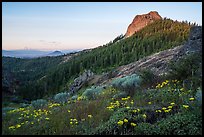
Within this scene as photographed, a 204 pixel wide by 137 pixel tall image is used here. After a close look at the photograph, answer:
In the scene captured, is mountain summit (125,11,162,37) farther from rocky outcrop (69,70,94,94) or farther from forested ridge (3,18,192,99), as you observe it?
rocky outcrop (69,70,94,94)

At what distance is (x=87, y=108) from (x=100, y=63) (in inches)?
2809

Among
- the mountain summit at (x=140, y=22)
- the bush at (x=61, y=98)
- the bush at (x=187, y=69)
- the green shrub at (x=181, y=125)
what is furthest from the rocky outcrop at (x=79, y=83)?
the mountain summit at (x=140, y=22)

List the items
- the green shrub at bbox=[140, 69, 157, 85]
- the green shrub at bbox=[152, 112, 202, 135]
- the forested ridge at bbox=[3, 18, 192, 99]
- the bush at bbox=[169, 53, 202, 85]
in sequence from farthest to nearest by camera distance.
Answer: the forested ridge at bbox=[3, 18, 192, 99]
the green shrub at bbox=[140, 69, 157, 85]
the bush at bbox=[169, 53, 202, 85]
the green shrub at bbox=[152, 112, 202, 135]

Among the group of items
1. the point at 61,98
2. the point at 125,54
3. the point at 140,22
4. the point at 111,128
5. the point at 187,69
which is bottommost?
the point at 61,98

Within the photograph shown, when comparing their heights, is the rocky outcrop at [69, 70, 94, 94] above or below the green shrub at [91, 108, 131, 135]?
below

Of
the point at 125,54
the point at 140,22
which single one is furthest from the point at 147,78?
the point at 140,22

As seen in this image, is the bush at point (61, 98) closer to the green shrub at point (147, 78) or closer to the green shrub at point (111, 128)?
the green shrub at point (147, 78)

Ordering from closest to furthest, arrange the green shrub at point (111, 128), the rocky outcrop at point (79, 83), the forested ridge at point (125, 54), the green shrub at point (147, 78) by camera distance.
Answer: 1. the green shrub at point (111, 128)
2. the green shrub at point (147, 78)
3. the rocky outcrop at point (79, 83)
4. the forested ridge at point (125, 54)

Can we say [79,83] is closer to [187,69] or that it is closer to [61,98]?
[61,98]

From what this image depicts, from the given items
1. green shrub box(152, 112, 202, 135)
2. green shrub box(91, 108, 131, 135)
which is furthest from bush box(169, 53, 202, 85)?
green shrub box(91, 108, 131, 135)

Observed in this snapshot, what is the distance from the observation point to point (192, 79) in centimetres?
779

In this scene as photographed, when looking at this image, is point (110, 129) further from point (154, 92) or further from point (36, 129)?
point (154, 92)

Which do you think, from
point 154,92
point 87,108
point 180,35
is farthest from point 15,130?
point 180,35

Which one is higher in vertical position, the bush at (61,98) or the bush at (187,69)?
the bush at (187,69)
